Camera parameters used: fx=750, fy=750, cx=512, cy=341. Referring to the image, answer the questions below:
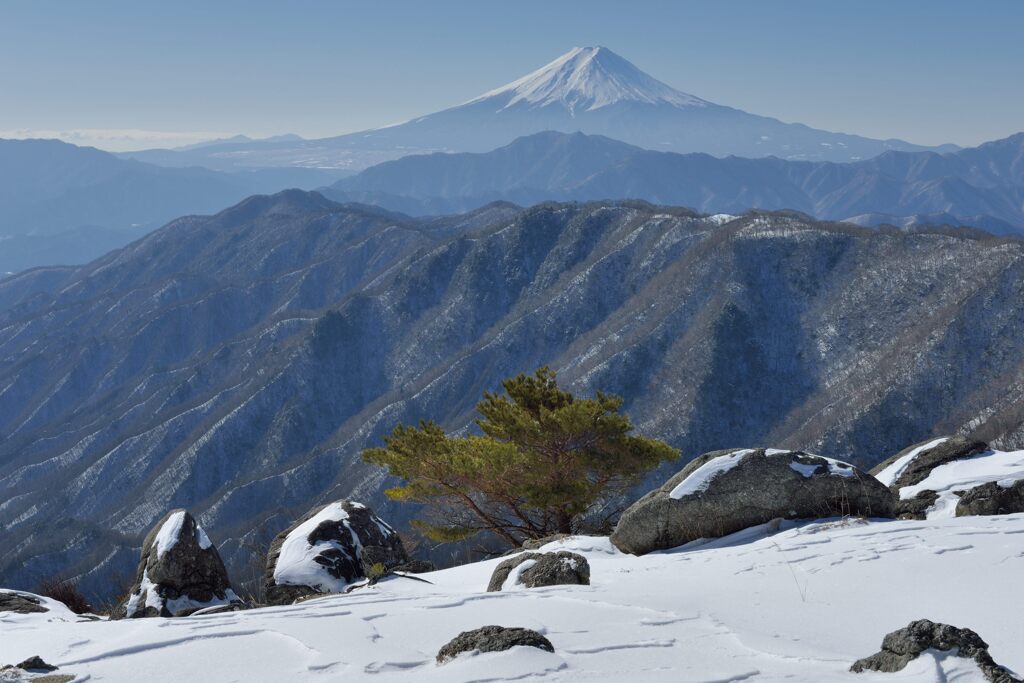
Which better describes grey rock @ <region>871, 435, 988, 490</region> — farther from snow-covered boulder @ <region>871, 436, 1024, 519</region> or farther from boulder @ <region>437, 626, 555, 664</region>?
boulder @ <region>437, 626, 555, 664</region>

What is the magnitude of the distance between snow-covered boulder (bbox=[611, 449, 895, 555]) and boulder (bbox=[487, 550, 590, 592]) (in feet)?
10.2

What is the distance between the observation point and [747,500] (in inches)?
580

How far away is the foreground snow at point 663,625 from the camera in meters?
7.16

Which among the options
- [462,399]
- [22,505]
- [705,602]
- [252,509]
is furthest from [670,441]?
[22,505]

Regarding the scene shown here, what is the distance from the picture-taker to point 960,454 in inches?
700

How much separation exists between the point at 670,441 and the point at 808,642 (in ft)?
443

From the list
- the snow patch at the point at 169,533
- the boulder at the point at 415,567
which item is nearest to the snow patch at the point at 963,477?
the boulder at the point at 415,567

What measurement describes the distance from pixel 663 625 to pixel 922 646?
2.81m

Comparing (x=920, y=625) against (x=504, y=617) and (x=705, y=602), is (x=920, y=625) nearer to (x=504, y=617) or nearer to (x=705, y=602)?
(x=705, y=602)

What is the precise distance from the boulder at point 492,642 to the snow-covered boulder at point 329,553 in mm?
10682

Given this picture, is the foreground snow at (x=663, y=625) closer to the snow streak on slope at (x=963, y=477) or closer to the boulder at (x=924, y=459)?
the snow streak on slope at (x=963, y=477)

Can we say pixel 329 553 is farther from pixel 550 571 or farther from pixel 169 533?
pixel 550 571

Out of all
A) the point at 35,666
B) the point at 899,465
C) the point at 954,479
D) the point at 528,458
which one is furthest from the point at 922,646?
the point at 528,458

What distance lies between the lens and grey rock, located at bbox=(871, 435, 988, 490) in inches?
690
